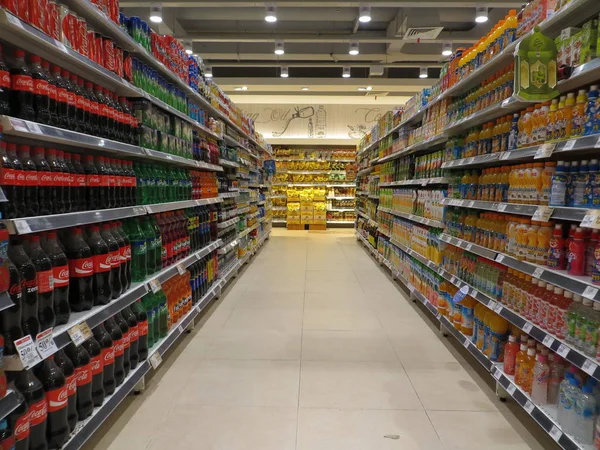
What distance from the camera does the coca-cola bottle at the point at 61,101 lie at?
1959 mm

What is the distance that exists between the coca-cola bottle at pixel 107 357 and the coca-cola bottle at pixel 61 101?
3.62 feet

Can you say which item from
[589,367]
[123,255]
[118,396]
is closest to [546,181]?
[589,367]

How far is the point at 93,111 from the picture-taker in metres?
2.28

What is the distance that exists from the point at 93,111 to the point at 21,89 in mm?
549

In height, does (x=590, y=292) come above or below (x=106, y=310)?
above

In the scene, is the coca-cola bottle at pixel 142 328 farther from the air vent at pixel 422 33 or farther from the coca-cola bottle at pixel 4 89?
the air vent at pixel 422 33

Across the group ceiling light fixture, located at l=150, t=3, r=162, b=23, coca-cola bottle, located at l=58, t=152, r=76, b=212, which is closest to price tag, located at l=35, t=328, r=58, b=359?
coca-cola bottle, located at l=58, t=152, r=76, b=212

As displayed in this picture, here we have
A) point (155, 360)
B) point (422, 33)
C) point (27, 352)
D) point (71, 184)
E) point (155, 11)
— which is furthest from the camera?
point (422, 33)

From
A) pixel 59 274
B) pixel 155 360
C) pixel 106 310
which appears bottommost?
pixel 155 360

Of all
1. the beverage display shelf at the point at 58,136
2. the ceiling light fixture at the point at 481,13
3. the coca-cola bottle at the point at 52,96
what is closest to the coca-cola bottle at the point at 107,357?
the beverage display shelf at the point at 58,136

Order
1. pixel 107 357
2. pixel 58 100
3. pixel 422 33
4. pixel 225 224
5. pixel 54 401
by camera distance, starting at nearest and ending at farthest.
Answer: pixel 54 401, pixel 58 100, pixel 107 357, pixel 225 224, pixel 422 33

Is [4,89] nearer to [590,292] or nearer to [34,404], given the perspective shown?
[34,404]

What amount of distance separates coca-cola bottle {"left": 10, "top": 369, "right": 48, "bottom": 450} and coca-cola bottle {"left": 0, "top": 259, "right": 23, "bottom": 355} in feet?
0.61

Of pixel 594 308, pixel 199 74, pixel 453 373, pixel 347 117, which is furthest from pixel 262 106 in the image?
pixel 594 308
